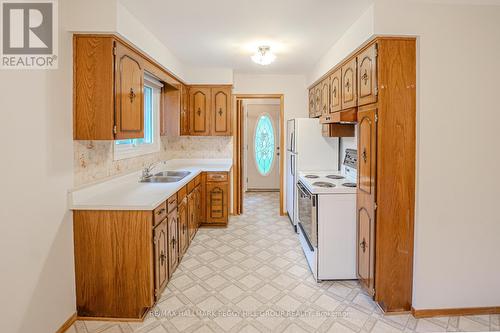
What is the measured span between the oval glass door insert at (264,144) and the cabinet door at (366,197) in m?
4.84

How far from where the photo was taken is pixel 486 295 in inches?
92.6

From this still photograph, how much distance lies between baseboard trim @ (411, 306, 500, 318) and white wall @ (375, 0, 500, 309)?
36 mm

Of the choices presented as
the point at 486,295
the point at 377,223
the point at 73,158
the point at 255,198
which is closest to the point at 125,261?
the point at 73,158

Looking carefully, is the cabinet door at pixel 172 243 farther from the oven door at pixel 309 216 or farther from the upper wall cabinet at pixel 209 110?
the upper wall cabinet at pixel 209 110

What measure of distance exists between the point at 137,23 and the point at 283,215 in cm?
369

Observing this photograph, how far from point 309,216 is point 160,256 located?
1464 millimetres

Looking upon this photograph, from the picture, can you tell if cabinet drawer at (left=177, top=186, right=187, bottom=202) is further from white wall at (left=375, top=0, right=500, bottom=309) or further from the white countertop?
white wall at (left=375, top=0, right=500, bottom=309)

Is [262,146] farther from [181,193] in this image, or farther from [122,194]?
[122,194]

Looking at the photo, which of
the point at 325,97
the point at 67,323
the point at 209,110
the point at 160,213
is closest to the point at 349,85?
the point at 325,97

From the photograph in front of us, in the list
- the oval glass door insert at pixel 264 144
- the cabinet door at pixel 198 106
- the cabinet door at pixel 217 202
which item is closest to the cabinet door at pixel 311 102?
the cabinet door at pixel 198 106

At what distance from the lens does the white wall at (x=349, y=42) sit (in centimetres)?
235

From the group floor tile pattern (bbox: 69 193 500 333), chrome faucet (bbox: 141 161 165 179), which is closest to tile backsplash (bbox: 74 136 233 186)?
chrome faucet (bbox: 141 161 165 179)

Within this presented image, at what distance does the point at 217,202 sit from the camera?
14.9ft

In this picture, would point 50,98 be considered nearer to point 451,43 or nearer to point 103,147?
point 103,147
